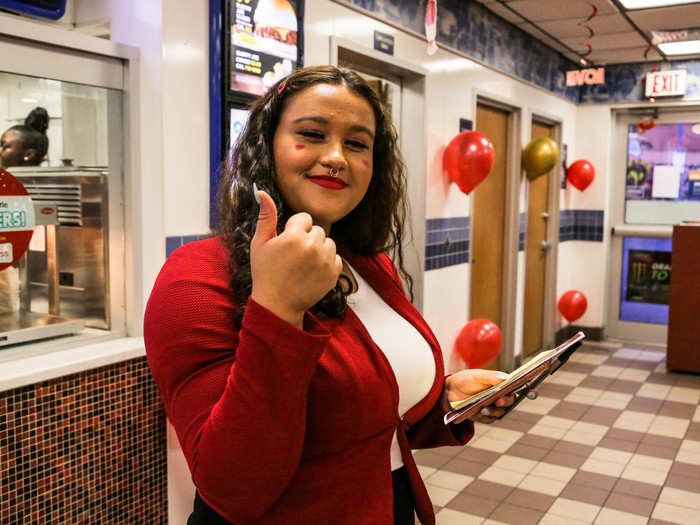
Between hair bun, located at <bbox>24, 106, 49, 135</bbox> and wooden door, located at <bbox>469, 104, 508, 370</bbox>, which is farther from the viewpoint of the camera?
wooden door, located at <bbox>469, 104, 508, 370</bbox>

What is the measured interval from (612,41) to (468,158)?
251 centimetres

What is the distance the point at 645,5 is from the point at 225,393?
4.74 meters

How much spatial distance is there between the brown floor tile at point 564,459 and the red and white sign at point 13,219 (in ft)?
9.93

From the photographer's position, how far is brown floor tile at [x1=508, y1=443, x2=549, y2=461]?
3.95m

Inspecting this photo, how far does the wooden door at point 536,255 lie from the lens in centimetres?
621

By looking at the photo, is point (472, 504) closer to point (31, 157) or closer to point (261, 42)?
point (261, 42)

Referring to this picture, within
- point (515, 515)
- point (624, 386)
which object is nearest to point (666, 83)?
point (624, 386)

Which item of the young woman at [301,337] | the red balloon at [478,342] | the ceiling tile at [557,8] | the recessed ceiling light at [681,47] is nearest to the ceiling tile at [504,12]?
the ceiling tile at [557,8]

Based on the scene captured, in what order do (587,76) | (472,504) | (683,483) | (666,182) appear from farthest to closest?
1. (666,182)
2. (587,76)
3. (683,483)
4. (472,504)

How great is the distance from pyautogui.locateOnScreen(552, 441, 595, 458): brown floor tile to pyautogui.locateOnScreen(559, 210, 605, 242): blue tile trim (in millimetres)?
3213

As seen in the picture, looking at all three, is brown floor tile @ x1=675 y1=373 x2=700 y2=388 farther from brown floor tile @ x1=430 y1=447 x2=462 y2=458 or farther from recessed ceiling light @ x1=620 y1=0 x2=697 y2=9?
recessed ceiling light @ x1=620 y1=0 x2=697 y2=9

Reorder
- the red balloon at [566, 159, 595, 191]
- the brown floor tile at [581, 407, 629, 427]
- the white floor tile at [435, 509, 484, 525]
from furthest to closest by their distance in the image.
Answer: the red balloon at [566, 159, 595, 191]
the brown floor tile at [581, 407, 629, 427]
the white floor tile at [435, 509, 484, 525]

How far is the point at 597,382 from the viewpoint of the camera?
18.3 feet

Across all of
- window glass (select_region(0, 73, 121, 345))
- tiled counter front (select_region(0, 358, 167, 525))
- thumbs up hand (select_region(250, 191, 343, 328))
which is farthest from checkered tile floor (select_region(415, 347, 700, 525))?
thumbs up hand (select_region(250, 191, 343, 328))
